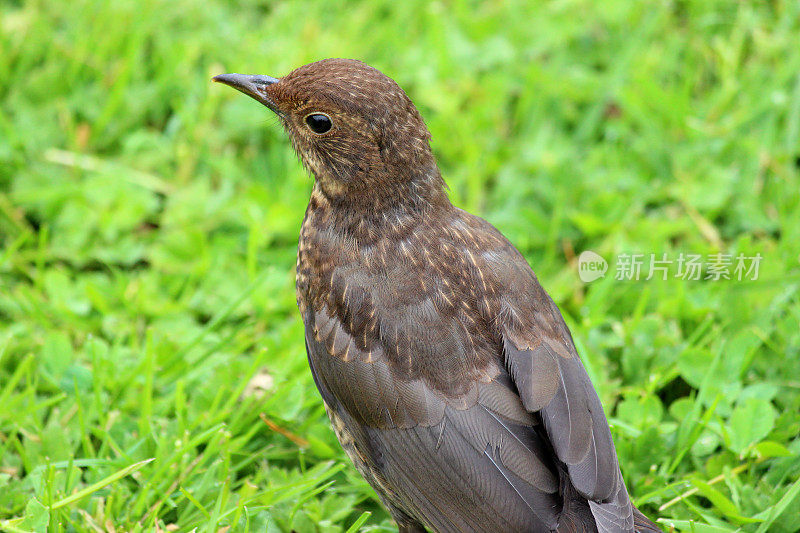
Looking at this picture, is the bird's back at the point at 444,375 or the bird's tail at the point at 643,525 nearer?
the bird's back at the point at 444,375

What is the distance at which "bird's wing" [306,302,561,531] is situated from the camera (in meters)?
2.86

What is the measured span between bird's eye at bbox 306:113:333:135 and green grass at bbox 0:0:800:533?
40.3 inches

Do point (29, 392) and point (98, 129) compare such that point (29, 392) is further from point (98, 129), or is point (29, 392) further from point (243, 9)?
point (243, 9)

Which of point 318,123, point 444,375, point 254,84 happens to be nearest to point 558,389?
point 444,375

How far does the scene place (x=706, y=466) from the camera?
11.9 feet

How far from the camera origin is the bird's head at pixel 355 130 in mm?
3205

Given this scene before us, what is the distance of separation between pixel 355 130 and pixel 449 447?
117 cm

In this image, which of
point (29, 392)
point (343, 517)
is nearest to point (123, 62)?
point (29, 392)

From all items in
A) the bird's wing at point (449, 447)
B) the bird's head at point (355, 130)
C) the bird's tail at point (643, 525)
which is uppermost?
the bird's head at point (355, 130)

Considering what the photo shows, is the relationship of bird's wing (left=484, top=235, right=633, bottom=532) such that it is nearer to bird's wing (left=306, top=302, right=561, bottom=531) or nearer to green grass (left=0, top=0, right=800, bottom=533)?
bird's wing (left=306, top=302, right=561, bottom=531)

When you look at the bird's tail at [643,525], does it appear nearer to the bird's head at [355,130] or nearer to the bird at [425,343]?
the bird at [425,343]

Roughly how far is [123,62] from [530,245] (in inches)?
104

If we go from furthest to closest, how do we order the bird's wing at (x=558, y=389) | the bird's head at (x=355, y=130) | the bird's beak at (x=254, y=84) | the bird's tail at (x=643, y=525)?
the bird's beak at (x=254, y=84), the bird's head at (x=355, y=130), the bird's tail at (x=643, y=525), the bird's wing at (x=558, y=389)

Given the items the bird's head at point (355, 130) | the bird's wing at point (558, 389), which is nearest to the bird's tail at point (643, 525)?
the bird's wing at point (558, 389)
